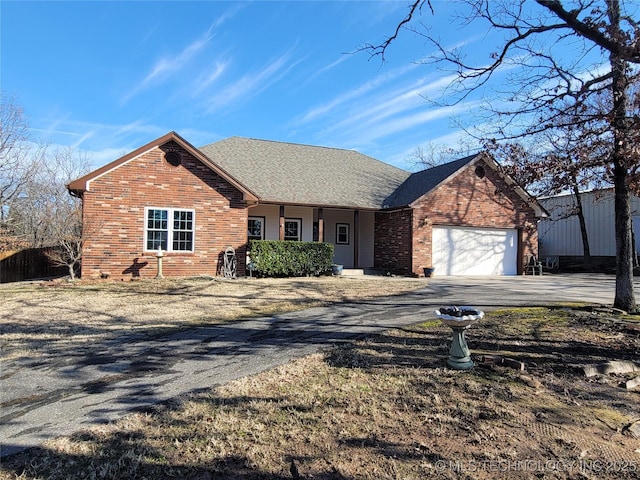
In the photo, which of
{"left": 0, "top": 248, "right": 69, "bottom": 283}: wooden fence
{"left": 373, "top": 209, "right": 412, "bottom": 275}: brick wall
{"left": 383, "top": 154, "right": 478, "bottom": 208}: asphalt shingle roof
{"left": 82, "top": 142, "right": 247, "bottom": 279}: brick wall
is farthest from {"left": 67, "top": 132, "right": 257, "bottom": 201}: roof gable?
{"left": 383, "top": 154, "right": 478, "bottom": 208}: asphalt shingle roof

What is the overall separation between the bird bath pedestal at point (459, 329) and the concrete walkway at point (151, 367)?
6.09 feet

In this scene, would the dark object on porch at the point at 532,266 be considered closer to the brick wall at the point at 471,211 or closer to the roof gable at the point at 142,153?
the brick wall at the point at 471,211

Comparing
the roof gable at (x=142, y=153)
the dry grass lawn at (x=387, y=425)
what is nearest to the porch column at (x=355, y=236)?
the roof gable at (x=142, y=153)

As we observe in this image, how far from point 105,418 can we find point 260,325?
382cm

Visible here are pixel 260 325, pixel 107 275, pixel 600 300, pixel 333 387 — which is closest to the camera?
pixel 333 387

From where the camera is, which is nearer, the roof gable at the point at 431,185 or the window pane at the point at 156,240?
the window pane at the point at 156,240

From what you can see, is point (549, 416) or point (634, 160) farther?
point (634, 160)

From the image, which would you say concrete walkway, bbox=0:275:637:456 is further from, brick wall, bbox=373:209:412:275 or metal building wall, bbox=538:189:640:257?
metal building wall, bbox=538:189:640:257

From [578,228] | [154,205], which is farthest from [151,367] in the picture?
[578,228]

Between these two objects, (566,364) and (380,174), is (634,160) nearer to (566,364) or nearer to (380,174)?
(566,364)

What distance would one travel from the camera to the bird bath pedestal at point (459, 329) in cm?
469

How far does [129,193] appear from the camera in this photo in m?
A: 14.4

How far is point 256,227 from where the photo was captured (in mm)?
18750

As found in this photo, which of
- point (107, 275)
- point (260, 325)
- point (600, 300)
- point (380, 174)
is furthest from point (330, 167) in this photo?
point (260, 325)
